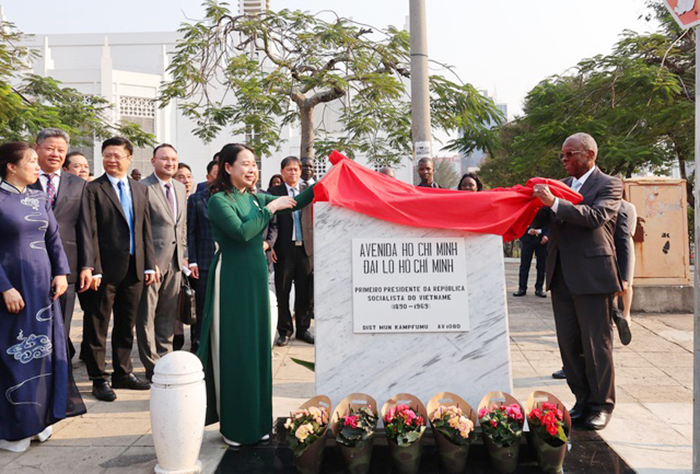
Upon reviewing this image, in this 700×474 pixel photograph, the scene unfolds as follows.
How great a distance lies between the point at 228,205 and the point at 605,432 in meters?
2.95

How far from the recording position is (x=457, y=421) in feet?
11.3

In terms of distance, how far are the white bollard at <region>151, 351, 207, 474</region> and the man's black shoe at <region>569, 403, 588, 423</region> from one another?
8.51 ft

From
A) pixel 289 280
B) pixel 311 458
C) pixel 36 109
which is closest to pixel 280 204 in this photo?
pixel 311 458

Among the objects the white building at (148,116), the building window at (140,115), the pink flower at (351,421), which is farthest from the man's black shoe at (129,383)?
the building window at (140,115)

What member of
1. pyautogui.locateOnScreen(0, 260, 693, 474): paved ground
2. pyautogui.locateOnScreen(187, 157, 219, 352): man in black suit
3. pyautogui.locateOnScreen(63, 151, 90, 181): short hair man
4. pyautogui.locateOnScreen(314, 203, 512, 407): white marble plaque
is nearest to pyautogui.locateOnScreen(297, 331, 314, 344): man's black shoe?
pyautogui.locateOnScreen(0, 260, 693, 474): paved ground

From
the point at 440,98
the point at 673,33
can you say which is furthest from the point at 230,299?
the point at 673,33

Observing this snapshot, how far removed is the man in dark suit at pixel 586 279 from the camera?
420 cm

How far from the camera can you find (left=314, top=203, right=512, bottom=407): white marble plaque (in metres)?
3.97

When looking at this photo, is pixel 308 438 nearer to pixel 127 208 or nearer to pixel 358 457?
pixel 358 457

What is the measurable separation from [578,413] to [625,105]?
27.6 feet

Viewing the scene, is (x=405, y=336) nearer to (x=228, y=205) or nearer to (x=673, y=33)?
(x=228, y=205)

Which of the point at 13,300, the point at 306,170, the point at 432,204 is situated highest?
the point at 306,170

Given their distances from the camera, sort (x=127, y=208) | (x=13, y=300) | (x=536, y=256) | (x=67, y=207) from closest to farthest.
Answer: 1. (x=13, y=300)
2. (x=67, y=207)
3. (x=127, y=208)
4. (x=536, y=256)

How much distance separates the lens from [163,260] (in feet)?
18.9
